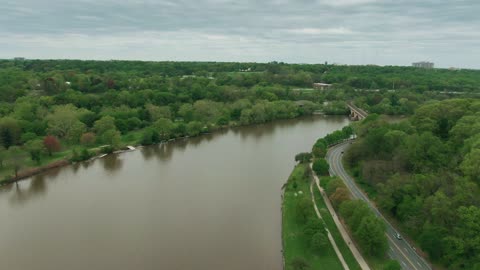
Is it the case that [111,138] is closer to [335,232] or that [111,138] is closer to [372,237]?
[335,232]

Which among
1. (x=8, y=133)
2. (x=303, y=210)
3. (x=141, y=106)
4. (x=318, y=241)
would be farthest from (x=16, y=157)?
(x=318, y=241)

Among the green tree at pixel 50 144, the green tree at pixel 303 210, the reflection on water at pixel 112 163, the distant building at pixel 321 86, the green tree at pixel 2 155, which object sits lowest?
the reflection on water at pixel 112 163

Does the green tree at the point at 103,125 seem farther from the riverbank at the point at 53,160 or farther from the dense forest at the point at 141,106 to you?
the riverbank at the point at 53,160

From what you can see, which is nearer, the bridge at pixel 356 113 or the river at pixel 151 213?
the river at pixel 151 213

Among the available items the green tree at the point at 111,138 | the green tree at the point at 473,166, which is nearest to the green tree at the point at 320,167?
the green tree at the point at 473,166

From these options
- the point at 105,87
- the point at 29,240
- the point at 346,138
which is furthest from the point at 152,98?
the point at 29,240

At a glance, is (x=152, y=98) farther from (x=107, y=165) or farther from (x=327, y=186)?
(x=327, y=186)
